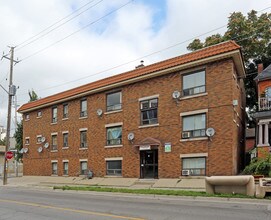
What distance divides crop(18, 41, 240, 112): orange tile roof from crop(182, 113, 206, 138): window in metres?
3.74

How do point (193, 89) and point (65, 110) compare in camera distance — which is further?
point (65, 110)

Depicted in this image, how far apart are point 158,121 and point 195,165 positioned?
14.1 ft

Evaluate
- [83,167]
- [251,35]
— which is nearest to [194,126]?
[83,167]

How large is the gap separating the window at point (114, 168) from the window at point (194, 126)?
674cm

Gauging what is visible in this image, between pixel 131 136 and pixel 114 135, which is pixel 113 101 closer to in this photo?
pixel 114 135

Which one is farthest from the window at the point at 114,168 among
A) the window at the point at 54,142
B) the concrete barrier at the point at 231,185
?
the concrete barrier at the point at 231,185

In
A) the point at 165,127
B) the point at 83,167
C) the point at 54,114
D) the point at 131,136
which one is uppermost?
the point at 54,114

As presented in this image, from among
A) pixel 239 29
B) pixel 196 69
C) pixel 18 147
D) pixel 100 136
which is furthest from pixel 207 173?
pixel 18 147

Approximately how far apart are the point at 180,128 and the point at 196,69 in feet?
13.5

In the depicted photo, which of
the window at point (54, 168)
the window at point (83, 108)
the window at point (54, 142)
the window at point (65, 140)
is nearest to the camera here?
the window at point (83, 108)

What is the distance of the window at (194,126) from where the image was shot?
22406 mm

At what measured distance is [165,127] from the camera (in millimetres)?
24234

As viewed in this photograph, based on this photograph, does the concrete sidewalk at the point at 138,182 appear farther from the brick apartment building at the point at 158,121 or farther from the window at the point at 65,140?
the window at the point at 65,140

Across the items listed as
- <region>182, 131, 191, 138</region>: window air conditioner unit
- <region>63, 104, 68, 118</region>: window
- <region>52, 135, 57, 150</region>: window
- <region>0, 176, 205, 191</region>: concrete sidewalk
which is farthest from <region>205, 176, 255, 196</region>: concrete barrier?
<region>52, 135, 57, 150</region>: window
